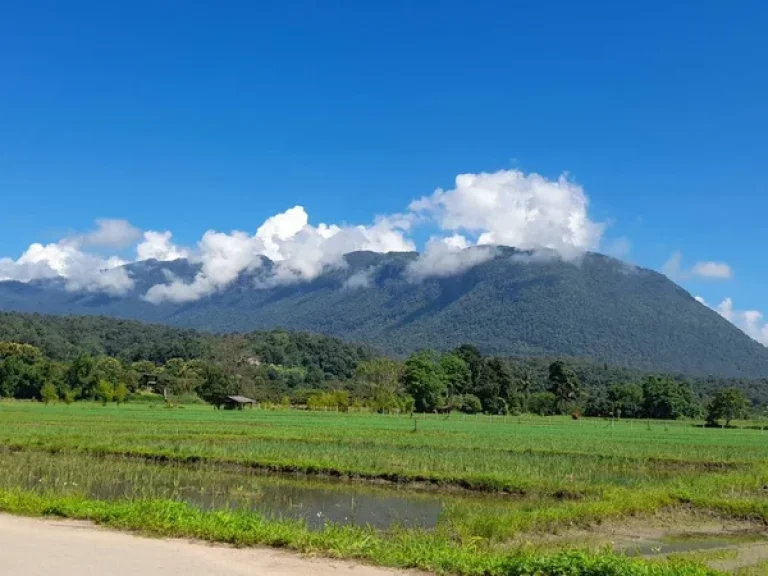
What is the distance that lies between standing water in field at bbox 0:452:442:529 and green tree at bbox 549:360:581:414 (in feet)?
247

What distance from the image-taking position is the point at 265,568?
8.76 m

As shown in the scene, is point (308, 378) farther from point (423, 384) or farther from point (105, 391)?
point (105, 391)

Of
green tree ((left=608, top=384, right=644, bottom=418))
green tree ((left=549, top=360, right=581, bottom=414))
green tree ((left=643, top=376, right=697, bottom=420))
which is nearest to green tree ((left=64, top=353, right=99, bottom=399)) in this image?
green tree ((left=549, top=360, right=581, bottom=414))

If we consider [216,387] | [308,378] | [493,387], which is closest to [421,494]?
[216,387]

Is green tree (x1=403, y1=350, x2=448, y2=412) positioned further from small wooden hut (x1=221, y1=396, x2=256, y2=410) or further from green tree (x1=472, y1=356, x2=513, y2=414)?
small wooden hut (x1=221, y1=396, x2=256, y2=410)

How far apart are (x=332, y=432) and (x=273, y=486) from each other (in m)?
16.7

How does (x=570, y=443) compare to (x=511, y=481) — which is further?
(x=570, y=443)

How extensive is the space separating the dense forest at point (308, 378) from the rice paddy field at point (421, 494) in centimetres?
4448

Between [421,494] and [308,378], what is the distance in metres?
99.5

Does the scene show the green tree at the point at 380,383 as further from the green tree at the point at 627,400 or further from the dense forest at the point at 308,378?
the green tree at the point at 627,400

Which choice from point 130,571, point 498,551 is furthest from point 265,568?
point 498,551

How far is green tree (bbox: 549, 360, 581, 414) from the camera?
306ft

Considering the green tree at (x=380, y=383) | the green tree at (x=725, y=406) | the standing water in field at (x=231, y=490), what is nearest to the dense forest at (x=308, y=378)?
the green tree at (x=380, y=383)

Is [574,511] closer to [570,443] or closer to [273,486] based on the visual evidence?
[273,486]
